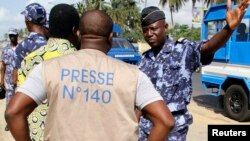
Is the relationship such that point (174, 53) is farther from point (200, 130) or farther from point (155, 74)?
point (200, 130)

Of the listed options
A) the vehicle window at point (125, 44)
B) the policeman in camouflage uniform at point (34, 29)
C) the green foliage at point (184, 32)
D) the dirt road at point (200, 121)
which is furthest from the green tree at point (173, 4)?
the policeman in camouflage uniform at point (34, 29)

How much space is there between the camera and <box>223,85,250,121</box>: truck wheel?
294 inches

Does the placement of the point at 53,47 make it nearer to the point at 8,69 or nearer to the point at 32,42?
the point at 32,42

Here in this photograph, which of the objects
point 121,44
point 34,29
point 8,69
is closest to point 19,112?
point 34,29

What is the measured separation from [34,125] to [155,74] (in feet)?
3.06

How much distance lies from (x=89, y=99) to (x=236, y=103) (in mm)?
6513

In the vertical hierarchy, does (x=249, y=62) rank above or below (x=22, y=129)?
below

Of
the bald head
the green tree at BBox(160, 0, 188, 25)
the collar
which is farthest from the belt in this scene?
the green tree at BBox(160, 0, 188, 25)

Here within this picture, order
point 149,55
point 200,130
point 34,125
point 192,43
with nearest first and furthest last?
point 34,125 < point 192,43 < point 149,55 < point 200,130

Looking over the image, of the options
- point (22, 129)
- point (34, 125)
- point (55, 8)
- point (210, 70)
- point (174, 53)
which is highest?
point (55, 8)

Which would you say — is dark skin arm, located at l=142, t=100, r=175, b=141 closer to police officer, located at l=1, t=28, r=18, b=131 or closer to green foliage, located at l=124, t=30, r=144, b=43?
police officer, located at l=1, t=28, r=18, b=131

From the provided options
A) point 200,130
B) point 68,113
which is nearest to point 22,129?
point 68,113

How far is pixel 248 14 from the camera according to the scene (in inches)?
292

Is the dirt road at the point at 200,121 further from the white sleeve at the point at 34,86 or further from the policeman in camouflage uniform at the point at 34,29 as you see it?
the white sleeve at the point at 34,86
